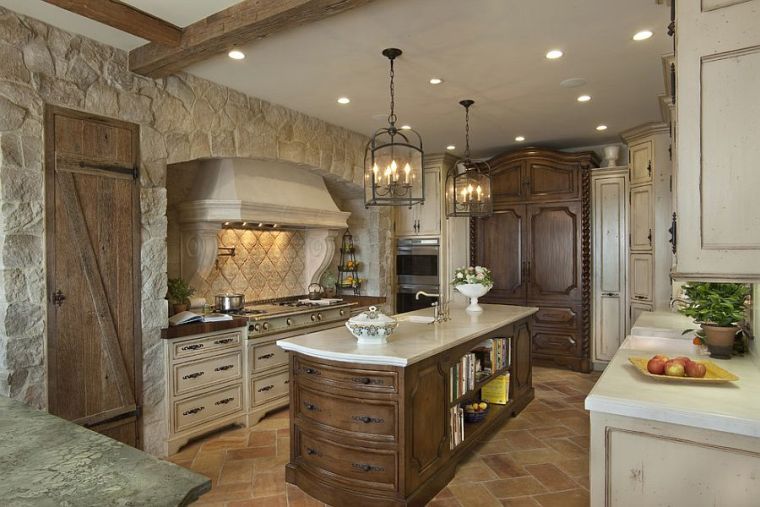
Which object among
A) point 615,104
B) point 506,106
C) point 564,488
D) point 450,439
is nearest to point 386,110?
point 506,106

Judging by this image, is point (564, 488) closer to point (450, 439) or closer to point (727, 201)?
point (450, 439)

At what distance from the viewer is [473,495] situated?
2.80m

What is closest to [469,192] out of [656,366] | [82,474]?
[656,366]

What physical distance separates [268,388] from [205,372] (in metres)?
0.69

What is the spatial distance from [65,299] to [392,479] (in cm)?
218

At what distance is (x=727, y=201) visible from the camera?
1459mm

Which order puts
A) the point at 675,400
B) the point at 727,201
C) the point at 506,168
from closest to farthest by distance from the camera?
the point at 727,201 < the point at 675,400 < the point at 506,168

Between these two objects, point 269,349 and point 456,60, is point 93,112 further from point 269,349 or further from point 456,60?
point 456,60

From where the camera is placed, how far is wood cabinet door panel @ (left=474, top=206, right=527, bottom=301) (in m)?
5.96

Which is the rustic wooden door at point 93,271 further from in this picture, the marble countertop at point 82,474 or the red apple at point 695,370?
the red apple at point 695,370

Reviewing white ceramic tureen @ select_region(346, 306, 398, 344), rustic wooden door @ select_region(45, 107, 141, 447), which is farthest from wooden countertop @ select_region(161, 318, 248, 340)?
white ceramic tureen @ select_region(346, 306, 398, 344)

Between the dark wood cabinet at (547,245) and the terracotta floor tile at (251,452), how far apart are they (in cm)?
358

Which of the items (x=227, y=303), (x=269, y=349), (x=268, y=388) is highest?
(x=227, y=303)

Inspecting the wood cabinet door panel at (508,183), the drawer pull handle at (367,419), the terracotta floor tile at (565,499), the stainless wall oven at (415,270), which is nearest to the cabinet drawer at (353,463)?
the drawer pull handle at (367,419)
